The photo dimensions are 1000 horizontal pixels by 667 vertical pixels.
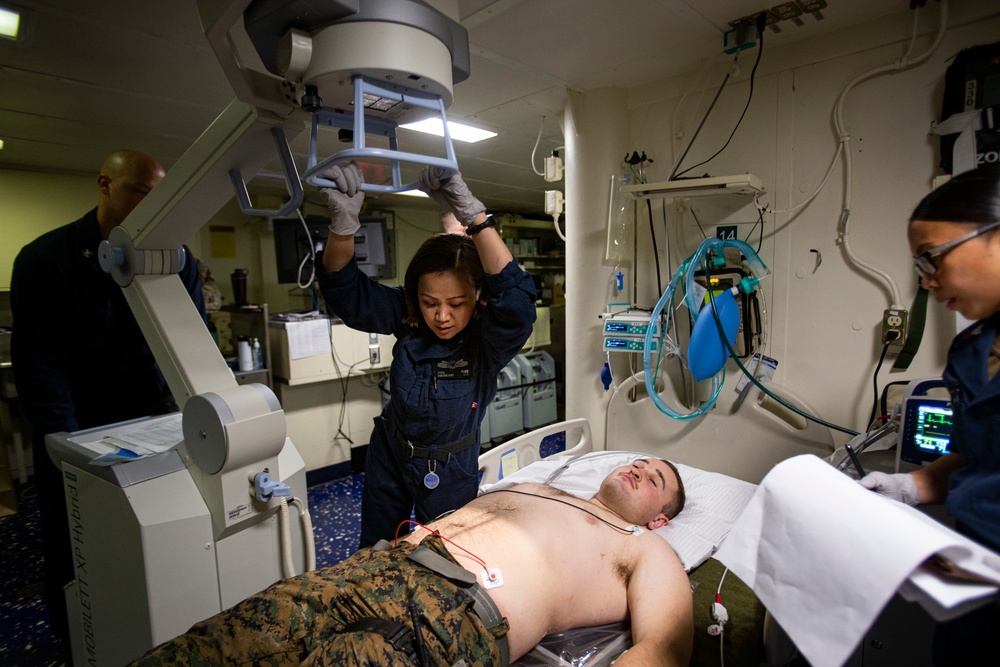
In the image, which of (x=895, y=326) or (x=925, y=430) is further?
(x=895, y=326)

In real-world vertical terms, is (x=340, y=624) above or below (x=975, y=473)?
below

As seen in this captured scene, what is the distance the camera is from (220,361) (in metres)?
1.26

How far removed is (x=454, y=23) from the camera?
3.02 ft

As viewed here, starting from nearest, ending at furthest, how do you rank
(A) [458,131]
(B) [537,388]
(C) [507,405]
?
(A) [458,131] → (C) [507,405] → (B) [537,388]

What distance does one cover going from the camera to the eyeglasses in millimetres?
924

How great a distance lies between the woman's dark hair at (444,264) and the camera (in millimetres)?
1613

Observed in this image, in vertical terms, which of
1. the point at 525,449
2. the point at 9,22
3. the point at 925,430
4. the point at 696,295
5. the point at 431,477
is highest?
the point at 9,22

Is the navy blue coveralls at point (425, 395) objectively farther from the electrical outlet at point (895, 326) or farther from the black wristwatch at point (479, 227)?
the electrical outlet at point (895, 326)

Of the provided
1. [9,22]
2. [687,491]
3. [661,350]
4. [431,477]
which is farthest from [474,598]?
[9,22]

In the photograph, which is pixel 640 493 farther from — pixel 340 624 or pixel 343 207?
pixel 343 207

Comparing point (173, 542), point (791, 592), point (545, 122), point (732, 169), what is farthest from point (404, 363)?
point (545, 122)

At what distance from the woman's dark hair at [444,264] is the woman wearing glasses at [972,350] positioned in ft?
3.62

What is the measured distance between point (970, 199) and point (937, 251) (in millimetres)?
102

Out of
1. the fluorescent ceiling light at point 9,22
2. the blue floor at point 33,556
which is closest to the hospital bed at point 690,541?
the blue floor at point 33,556
